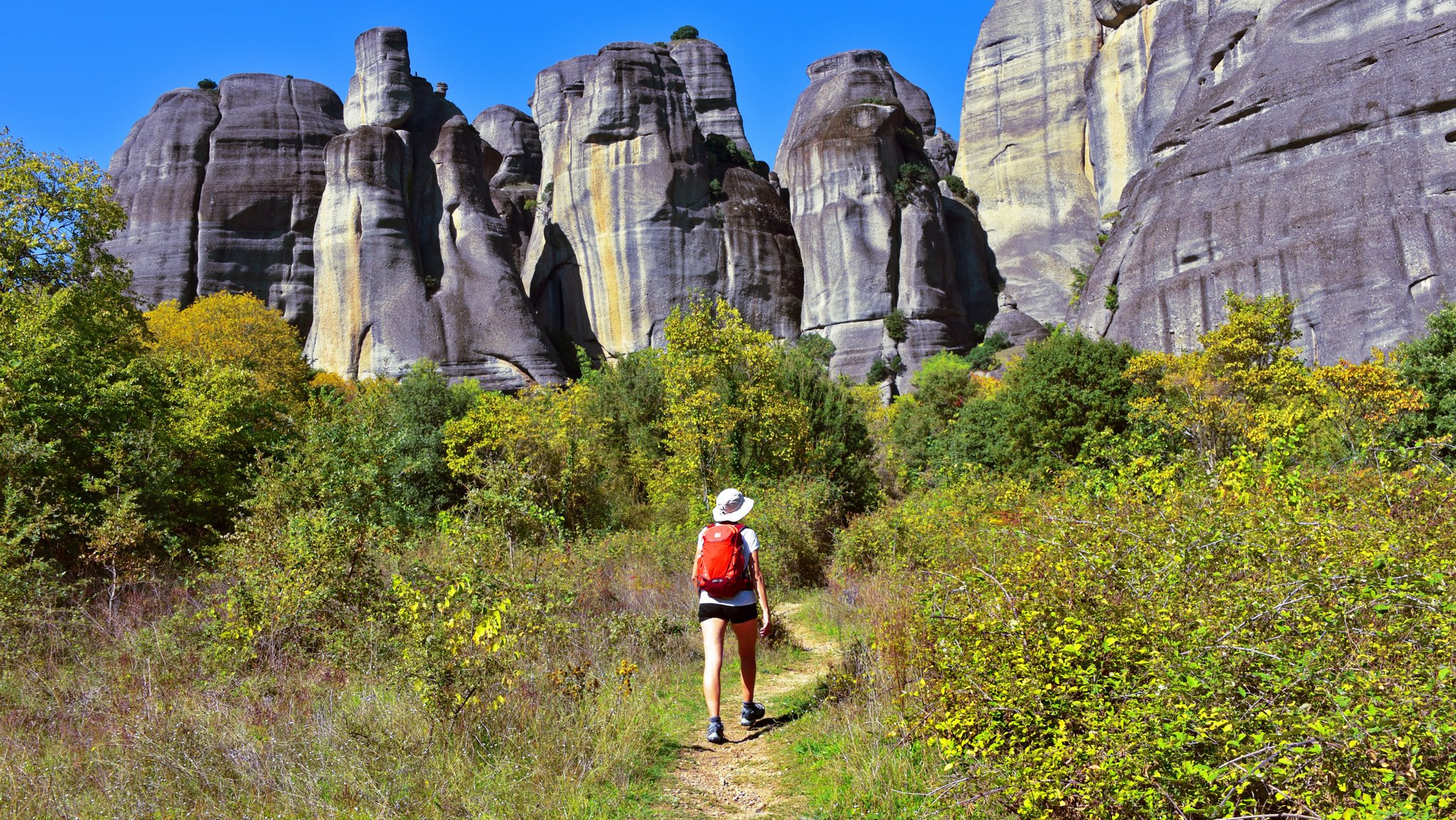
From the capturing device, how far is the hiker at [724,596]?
202 inches

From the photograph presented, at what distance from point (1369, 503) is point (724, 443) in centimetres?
1165

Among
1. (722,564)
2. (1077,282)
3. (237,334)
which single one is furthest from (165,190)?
(722,564)

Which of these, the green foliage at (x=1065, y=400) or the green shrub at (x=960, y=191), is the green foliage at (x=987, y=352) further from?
the green foliage at (x=1065, y=400)

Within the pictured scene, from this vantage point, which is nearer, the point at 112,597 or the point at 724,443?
the point at 112,597

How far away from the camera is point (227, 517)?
11570mm

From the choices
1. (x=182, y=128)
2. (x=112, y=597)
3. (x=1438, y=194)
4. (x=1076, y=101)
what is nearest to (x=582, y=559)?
(x=112, y=597)

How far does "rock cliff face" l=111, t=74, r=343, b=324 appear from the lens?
38719mm

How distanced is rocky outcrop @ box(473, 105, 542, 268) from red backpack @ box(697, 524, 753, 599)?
152 feet

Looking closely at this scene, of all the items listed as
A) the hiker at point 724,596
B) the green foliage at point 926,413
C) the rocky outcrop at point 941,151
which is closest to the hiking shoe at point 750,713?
the hiker at point 724,596

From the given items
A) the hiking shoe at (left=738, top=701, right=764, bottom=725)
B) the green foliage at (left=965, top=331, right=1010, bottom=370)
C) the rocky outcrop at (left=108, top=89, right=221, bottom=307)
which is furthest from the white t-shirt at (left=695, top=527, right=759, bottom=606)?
the rocky outcrop at (left=108, top=89, right=221, bottom=307)

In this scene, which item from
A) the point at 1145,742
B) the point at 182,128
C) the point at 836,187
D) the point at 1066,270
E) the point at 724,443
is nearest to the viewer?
the point at 1145,742

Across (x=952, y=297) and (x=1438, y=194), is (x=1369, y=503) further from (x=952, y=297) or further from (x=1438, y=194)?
(x=952, y=297)

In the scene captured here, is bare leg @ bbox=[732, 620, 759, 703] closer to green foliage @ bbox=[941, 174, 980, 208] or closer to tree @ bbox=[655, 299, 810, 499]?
tree @ bbox=[655, 299, 810, 499]

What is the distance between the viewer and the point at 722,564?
205 inches
